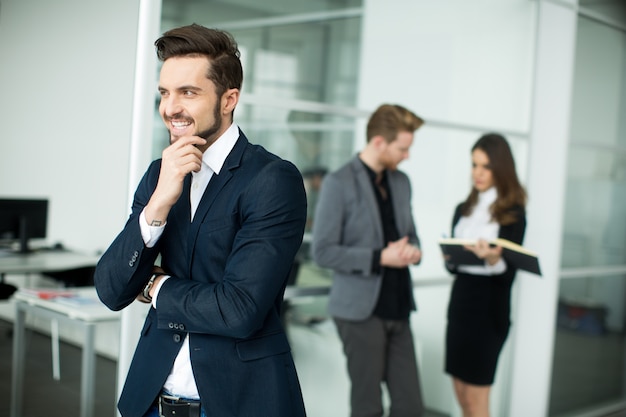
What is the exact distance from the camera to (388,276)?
12.2ft

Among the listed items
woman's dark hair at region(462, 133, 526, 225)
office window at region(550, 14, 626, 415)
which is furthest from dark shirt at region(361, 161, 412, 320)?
office window at region(550, 14, 626, 415)

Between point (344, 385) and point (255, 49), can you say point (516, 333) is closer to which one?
point (344, 385)

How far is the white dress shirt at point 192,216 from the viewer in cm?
186

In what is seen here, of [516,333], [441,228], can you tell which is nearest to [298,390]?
[441,228]

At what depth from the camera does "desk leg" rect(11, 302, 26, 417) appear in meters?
3.22

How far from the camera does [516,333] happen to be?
537 cm

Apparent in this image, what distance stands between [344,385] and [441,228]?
48.4 inches

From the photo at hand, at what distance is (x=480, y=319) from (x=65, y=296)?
2179 mm

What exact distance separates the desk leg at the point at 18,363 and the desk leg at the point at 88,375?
273 millimetres

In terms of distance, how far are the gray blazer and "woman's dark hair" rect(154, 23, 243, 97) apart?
174cm

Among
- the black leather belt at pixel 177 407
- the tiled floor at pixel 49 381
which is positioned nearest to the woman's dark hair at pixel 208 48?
the black leather belt at pixel 177 407

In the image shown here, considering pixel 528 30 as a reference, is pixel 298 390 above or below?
below

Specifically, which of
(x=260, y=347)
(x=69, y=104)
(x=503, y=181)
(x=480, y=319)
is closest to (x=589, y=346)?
(x=480, y=319)

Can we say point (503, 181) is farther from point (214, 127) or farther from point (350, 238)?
point (214, 127)
